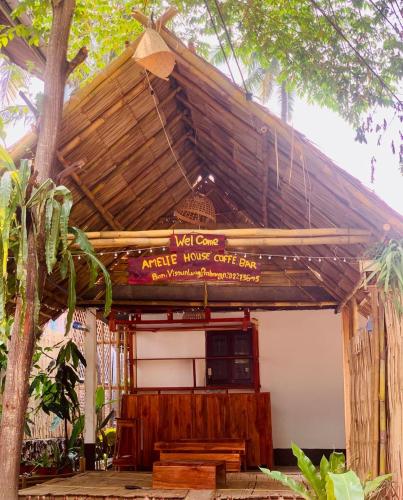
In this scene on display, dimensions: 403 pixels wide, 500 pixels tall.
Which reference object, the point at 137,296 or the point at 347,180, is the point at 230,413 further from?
the point at 347,180

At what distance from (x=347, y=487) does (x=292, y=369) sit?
516 centimetres

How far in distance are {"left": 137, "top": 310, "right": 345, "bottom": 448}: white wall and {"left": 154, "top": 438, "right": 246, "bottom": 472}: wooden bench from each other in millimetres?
1513

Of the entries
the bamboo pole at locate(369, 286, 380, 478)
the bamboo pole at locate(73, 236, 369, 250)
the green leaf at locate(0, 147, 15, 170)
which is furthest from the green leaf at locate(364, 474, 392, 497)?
the green leaf at locate(0, 147, 15, 170)

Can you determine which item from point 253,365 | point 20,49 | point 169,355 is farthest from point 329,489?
point 20,49

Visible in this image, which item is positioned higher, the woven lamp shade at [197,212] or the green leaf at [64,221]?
the woven lamp shade at [197,212]

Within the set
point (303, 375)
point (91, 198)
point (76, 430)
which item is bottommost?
point (76, 430)

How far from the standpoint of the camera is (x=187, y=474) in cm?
677

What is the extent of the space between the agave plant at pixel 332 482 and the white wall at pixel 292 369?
390 cm

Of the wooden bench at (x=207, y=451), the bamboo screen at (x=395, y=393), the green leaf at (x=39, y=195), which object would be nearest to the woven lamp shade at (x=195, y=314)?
the wooden bench at (x=207, y=451)

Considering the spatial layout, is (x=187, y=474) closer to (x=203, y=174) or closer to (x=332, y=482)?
(x=332, y=482)

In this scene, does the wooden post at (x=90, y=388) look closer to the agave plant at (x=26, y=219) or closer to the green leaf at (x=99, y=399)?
the green leaf at (x=99, y=399)

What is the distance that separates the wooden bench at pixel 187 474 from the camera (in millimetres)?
6672

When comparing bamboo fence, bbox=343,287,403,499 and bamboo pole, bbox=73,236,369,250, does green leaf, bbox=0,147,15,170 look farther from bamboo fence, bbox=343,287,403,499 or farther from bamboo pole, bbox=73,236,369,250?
bamboo fence, bbox=343,287,403,499

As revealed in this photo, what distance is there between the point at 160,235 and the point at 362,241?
1.92 meters
